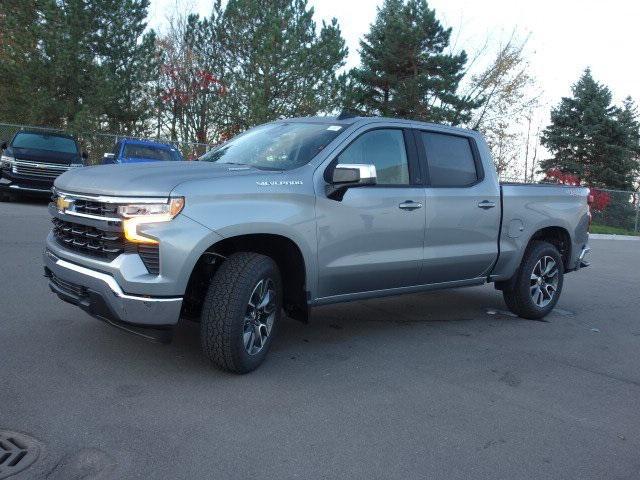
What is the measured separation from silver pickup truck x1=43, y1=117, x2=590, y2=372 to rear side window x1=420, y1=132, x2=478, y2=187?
0.01 meters

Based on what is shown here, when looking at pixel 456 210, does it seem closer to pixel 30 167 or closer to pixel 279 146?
pixel 279 146

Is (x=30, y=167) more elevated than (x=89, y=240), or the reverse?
(x=30, y=167)

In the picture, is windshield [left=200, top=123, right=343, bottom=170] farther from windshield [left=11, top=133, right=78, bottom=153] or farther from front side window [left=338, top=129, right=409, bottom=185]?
windshield [left=11, top=133, right=78, bottom=153]

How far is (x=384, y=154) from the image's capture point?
5.57 meters

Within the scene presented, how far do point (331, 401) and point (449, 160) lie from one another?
2.90 meters

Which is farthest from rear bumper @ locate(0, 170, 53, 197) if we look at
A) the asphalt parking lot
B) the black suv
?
the asphalt parking lot

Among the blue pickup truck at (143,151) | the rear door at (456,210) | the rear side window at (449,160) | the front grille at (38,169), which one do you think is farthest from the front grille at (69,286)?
the blue pickup truck at (143,151)

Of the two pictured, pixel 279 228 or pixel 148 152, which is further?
pixel 148 152

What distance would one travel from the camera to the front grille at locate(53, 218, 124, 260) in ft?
13.7

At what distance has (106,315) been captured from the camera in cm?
417

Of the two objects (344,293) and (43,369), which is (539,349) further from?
(43,369)

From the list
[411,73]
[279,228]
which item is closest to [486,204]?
[279,228]

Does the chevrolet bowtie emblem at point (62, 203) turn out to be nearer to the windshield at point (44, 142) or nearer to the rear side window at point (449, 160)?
the rear side window at point (449, 160)

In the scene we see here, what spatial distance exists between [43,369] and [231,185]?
5.86 feet
